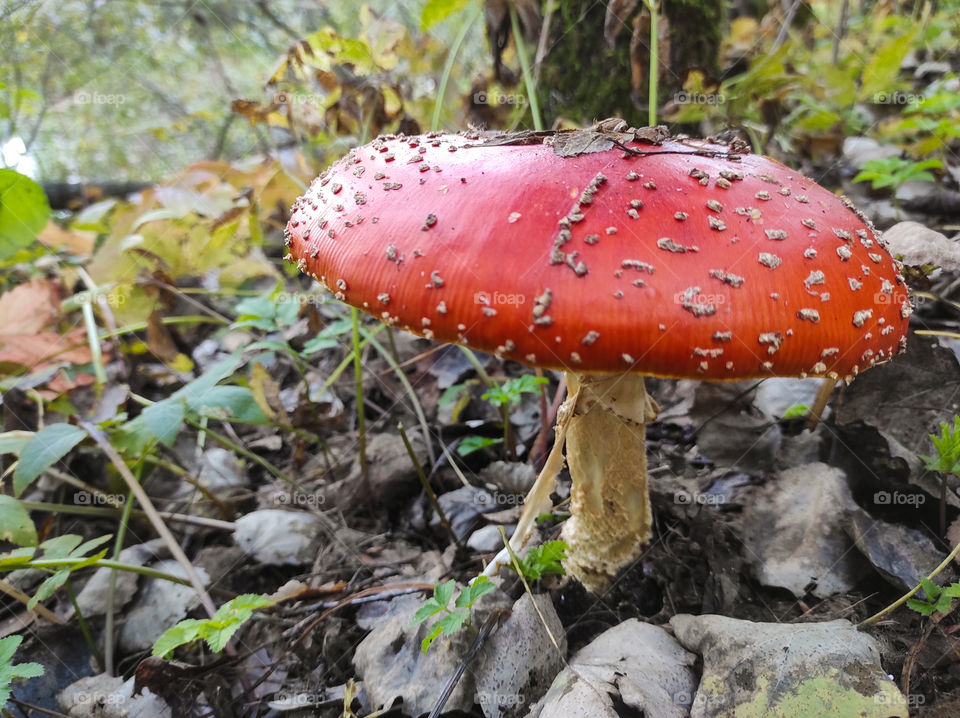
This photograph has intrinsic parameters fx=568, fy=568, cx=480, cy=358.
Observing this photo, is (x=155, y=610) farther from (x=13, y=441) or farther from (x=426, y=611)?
(x=426, y=611)

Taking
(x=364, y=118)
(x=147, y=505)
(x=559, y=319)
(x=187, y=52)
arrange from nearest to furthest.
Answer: (x=559, y=319) < (x=147, y=505) < (x=364, y=118) < (x=187, y=52)

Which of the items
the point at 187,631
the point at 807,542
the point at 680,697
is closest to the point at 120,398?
the point at 187,631

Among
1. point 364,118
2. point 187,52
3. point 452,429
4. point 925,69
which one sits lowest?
point 452,429

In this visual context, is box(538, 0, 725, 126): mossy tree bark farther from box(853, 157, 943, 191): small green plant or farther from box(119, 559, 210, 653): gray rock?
box(119, 559, 210, 653): gray rock

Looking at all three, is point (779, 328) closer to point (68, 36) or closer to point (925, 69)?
point (925, 69)
